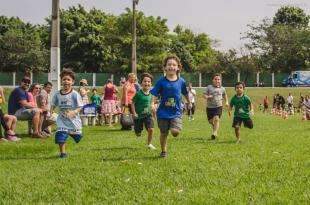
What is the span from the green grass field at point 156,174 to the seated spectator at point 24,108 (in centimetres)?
232

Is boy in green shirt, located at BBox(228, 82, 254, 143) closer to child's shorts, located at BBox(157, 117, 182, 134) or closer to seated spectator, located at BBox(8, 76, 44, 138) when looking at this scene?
child's shorts, located at BBox(157, 117, 182, 134)

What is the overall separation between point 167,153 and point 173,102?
3.32 ft

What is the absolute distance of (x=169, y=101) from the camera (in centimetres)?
1100

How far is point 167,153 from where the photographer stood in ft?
37.3

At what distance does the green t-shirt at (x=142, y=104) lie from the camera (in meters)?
13.3

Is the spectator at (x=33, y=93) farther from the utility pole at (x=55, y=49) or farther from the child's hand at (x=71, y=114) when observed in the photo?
the child's hand at (x=71, y=114)

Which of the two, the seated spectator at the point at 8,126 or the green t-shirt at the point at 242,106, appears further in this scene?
the green t-shirt at the point at 242,106

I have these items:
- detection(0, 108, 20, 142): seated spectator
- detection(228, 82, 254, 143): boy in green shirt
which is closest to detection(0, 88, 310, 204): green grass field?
detection(0, 108, 20, 142): seated spectator

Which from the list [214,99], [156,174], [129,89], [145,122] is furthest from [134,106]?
[129,89]

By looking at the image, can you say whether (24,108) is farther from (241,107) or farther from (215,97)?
(241,107)

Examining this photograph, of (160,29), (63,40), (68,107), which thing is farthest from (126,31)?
(68,107)

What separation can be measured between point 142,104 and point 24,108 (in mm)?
3865

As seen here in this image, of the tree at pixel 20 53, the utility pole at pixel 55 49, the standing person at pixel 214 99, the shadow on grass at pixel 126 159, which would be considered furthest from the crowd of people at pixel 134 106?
the tree at pixel 20 53

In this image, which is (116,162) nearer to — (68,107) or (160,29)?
(68,107)
